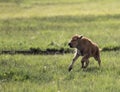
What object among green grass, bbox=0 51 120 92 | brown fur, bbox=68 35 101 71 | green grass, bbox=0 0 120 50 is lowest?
green grass, bbox=0 0 120 50

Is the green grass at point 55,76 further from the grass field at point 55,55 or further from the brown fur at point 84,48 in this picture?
the brown fur at point 84,48

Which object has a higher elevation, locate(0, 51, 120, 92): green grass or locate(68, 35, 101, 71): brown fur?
locate(68, 35, 101, 71): brown fur

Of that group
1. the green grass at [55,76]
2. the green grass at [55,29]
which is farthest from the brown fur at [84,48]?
the green grass at [55,29]

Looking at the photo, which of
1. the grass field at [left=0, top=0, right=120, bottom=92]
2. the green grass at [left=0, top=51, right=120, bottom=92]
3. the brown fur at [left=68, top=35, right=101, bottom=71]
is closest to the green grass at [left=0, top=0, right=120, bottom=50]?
the grass field at [left=0, top=0, right=120, bottom=92]

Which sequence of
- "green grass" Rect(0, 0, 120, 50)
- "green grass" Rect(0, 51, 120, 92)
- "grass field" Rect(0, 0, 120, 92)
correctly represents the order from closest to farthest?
"green grass" Rect(0, 51, 120, 92)
"grass field" Rect(0, 0, 120, 92)
"green grass" Rect(0, 0, 120, 50)

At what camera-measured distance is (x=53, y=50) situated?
19.2m

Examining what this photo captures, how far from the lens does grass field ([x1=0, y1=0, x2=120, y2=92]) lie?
37.4 ft

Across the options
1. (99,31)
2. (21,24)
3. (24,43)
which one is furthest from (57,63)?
(21,24)

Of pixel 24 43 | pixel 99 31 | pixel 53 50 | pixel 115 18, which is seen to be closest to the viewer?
pixel 53 50

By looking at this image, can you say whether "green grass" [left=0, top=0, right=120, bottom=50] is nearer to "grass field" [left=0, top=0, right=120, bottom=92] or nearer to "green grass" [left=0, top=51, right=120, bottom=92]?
"grass field" [left=0, top=0, right=120, bottom=92]

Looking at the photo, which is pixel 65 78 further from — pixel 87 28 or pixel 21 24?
pixel 21 24

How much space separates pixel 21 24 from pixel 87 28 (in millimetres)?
4495

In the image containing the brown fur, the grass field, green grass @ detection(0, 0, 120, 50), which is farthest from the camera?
green grass @ detection(0, 0, 120, 50)

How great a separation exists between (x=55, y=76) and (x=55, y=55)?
17.1ft
